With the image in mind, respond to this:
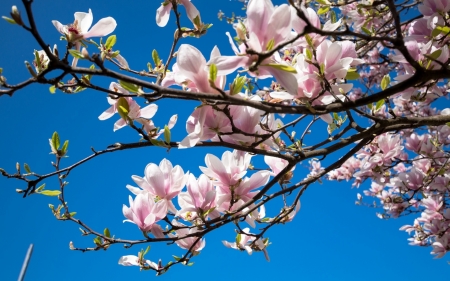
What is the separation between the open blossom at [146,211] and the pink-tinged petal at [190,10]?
0.72 meters

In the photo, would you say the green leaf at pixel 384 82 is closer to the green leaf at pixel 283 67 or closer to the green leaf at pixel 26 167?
the green leaf at pixel 283 67

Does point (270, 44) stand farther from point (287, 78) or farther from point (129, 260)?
point (129, 260)

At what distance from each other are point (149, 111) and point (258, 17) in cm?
52

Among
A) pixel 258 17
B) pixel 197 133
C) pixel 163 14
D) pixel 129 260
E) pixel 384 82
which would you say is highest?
pixel 163 14

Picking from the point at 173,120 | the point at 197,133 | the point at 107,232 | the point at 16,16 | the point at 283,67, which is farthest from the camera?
the point at 107,232

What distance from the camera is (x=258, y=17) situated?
0.77 meters

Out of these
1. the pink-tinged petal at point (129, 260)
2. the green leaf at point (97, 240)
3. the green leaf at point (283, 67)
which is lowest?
the pink-tinged petal at point (129, 260)

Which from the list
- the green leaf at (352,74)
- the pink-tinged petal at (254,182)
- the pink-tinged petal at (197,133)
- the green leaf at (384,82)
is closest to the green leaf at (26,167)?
the pink-tinged petal at (197,133)

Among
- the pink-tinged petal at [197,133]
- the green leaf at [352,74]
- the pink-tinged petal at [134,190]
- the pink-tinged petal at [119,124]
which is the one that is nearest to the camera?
the pink-tinged petal at [197,133]

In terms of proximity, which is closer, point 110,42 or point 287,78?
point 287,78

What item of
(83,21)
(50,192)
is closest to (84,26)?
(83,21)

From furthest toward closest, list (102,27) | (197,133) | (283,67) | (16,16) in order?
(102,27) < (197,133) < (283,67) < (16,16)

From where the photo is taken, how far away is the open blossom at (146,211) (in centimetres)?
121

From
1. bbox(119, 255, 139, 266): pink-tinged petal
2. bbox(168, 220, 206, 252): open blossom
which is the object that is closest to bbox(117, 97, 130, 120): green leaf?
bbox(168, 220, 206, 252): open blossom
